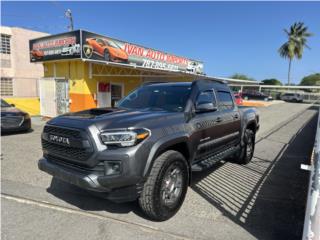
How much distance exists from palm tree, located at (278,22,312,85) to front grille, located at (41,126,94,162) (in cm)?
5975

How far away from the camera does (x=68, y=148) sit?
10.9ft

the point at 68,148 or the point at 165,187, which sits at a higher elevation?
the point at 68,148

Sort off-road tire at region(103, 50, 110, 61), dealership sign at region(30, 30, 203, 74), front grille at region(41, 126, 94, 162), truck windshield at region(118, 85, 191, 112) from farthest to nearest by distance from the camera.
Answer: off-road tire at region(103, 50, 110, 61) → dealership sign at region(30, 30, 203, 74) → truck windshield at region(118, 85, 191, 112) → front grille at region(41, 126, 94, 162)

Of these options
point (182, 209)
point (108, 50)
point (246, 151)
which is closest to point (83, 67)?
point (108, 50)

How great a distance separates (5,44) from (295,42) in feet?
176

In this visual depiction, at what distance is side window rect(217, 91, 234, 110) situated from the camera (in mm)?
5145

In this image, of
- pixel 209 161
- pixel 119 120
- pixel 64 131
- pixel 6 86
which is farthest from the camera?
pixel 6 86

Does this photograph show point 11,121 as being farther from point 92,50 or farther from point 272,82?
point 272,82

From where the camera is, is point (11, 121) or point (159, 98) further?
point (11, 121)

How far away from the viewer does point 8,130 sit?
31.3 ft

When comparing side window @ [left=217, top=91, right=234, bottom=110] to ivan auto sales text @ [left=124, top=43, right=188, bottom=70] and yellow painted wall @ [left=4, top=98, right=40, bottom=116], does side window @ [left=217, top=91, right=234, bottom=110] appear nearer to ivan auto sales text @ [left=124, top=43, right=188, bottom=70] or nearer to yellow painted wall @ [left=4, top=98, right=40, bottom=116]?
ivan auto sales text @ [left=124, top=43, right=188, bottom=70]

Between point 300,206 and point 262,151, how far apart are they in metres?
3.97

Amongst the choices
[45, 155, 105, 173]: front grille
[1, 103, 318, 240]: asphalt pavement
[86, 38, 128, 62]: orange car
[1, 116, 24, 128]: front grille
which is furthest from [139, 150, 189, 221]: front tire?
[86, 38, 128, 62]: orange car

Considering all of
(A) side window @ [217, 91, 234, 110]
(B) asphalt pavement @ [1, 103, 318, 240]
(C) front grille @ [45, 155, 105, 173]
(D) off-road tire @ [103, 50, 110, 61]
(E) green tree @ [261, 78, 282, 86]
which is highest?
(E) green tree @ [261, 78, 282, 86]
